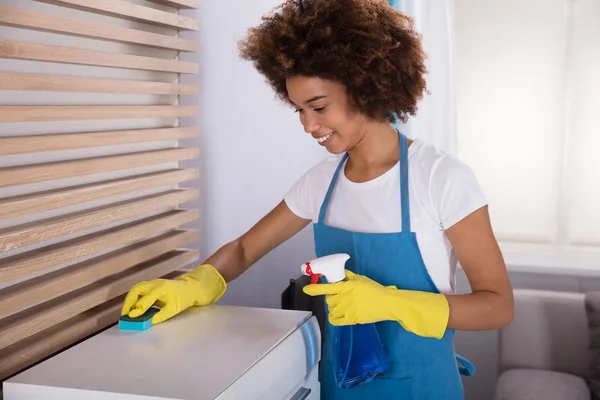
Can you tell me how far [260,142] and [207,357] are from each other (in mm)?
1388

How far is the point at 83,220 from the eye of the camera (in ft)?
4.90

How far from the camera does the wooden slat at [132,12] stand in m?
1.46

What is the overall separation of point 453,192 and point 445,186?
22 mm

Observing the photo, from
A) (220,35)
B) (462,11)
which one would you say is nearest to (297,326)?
(220,35)

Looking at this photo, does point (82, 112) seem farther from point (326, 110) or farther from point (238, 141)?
point (238, 141)

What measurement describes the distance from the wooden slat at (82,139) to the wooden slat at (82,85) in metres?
0.09

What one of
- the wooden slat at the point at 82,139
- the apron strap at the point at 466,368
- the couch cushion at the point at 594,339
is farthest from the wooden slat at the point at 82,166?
the couch cushion at the point at 594,339

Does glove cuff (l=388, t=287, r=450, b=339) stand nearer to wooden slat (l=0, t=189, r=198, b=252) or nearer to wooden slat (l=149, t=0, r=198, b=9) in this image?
wooden slat (l=0, t=189, r=198, b=252)

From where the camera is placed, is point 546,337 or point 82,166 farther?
point 546,337

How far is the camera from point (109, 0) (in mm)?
1544

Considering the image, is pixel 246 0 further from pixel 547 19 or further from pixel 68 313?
pixel 68 313

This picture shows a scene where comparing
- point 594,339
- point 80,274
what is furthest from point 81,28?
point 594,339

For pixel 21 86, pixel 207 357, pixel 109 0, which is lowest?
pixel 207 357

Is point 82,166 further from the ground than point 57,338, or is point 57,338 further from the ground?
point 82,166
